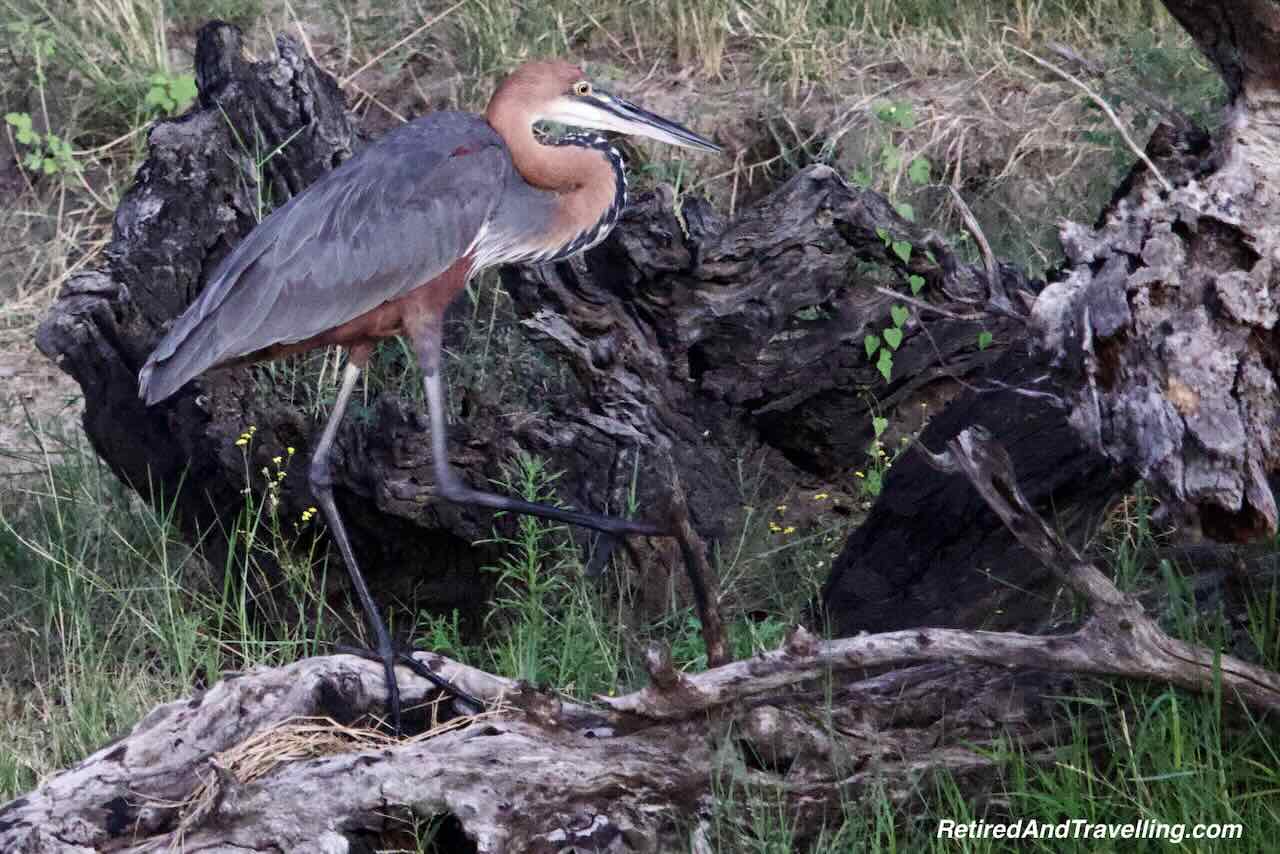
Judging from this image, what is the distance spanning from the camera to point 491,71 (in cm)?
679

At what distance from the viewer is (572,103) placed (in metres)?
4.77

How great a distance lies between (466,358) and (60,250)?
2312 mm

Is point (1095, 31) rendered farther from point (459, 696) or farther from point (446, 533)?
point (459, 696)

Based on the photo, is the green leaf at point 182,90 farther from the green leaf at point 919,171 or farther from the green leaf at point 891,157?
the green leaf at point 919,171

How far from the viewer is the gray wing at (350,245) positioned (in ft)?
13.9

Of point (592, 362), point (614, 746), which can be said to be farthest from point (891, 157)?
point (614, 746)

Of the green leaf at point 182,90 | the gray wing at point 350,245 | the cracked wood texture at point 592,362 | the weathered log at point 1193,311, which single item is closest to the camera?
the weathered log at point 1193,311

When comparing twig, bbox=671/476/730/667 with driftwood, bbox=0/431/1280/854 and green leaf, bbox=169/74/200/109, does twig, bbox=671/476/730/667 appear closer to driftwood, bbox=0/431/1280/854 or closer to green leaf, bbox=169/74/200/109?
driftwood, bbox=0/431/1280/854

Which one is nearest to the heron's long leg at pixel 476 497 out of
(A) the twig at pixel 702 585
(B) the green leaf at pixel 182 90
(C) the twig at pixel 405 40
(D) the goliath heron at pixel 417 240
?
(D) the goliath heron at pixel 417 240

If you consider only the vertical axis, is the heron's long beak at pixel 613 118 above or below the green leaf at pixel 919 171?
above

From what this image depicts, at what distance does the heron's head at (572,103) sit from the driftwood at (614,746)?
2.08 metres

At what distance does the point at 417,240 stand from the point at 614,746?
1963 millimetres

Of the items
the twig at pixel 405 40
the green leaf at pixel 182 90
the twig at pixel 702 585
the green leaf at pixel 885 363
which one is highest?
the green leaf at pixel 182 90

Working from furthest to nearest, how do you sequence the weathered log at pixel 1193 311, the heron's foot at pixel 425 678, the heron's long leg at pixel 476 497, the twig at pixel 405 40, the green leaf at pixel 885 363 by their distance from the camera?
1. the twig at pixel 405 40
2. the green leaf at pixel 885 363
3. the heron's long leg at pixel 476 497
4. the heron's foot at pixel 425 678
5. the weathered log at pixel 1193 311
